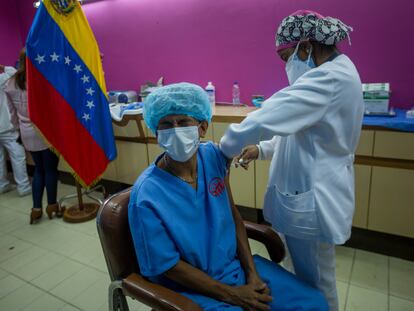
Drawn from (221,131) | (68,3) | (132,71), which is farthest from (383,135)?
(132,71)

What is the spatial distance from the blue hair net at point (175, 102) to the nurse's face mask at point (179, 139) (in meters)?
0.04

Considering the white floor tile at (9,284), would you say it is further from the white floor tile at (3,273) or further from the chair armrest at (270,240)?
the chair armrest at (270,240)

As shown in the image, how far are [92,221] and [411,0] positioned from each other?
309 cm

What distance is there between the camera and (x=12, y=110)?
10.3 feet

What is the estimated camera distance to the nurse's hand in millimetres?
1300

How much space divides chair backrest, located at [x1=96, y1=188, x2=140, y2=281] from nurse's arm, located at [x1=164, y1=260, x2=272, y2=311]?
16cm

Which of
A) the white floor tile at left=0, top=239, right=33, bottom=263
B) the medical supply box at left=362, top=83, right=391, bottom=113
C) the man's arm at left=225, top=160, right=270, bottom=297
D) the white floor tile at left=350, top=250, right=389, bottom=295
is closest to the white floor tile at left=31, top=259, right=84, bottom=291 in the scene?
the white floor tile at left=0, top=239, right=33, bottom=263

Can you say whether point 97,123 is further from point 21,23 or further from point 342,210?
point 21,23

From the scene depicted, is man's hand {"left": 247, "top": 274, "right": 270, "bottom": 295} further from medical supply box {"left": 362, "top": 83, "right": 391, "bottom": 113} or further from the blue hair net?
medical supply box {"left": 362, "top": 83, "right": 391, "bottom": 113}

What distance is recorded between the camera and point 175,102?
1064 mm

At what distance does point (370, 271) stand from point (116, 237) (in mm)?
1735

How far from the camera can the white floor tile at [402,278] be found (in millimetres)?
1809

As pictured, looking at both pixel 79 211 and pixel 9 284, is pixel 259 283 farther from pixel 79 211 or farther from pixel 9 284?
pixel 79 211

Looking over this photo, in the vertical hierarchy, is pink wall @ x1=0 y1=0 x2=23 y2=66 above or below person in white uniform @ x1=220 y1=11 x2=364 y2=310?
above
